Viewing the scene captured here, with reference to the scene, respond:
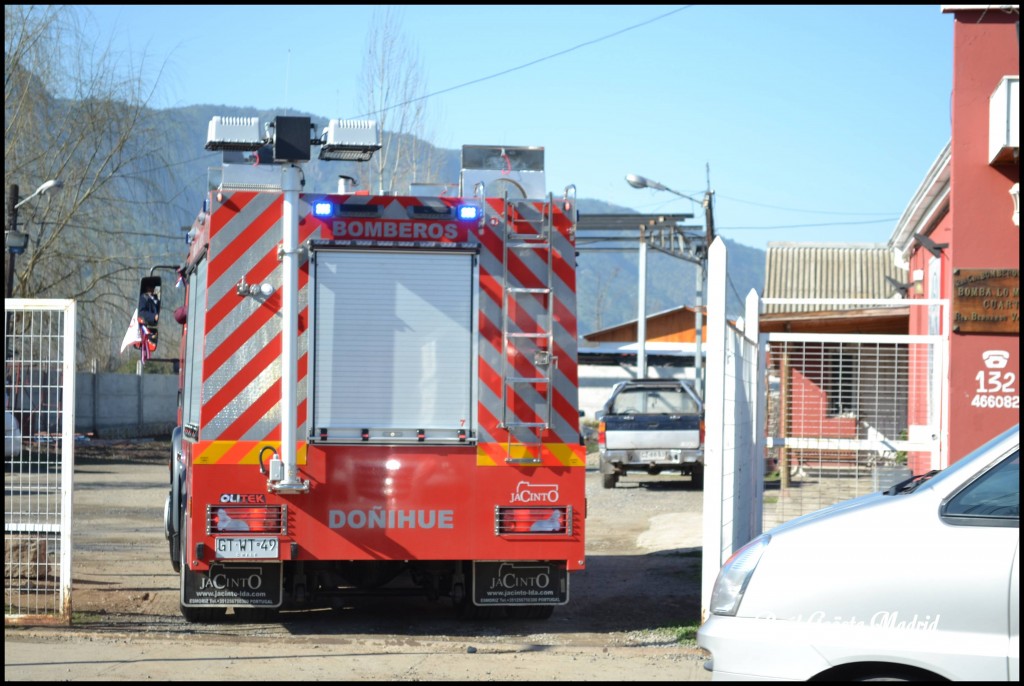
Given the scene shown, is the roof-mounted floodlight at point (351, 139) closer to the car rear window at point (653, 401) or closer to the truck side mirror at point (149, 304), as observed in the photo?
the truck side mirror at point (149, 304)

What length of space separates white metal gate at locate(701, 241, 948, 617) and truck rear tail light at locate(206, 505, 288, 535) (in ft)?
9.32

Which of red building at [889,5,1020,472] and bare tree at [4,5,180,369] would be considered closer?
red building at [889,5,1020,472]

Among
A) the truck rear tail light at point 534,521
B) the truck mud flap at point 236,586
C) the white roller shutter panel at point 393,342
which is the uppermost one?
the white roller shutter panel at point 393,342

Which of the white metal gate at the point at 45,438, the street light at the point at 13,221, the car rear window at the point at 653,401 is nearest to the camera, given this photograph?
the white metal gate at the point at 45,438

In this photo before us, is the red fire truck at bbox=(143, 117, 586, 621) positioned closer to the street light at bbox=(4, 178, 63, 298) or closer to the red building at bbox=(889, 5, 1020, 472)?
the red building at bbox=(889, 5, 1020, 472)

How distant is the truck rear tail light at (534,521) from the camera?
27.7 ft

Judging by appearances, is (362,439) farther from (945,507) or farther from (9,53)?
(9,53)

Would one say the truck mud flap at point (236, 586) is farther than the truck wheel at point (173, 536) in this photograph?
No

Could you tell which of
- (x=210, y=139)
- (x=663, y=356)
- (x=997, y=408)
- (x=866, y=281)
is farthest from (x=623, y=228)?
(x=210, y=139)

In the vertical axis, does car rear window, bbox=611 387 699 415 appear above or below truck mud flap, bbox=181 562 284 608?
above

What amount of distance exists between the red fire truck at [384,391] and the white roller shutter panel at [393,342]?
1cm

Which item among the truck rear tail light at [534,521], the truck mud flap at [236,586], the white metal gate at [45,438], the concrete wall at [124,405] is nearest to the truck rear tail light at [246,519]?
the truck mud flap at [236,586]

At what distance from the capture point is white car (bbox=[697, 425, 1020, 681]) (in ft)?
15.7

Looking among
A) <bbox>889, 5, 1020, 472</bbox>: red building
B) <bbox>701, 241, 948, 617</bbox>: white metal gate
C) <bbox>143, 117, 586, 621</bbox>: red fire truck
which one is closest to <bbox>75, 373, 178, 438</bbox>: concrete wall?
<bbox>889, 5, 1020, 472</bbox>: red building
